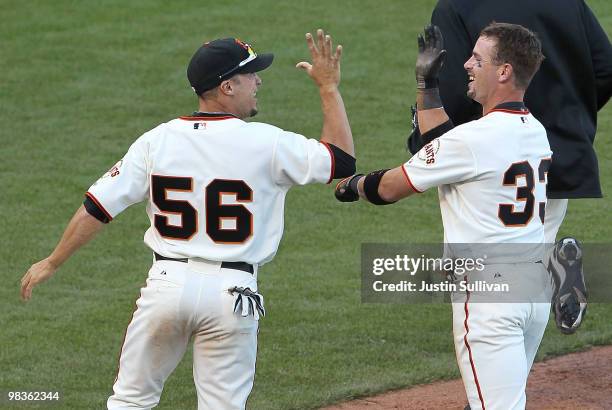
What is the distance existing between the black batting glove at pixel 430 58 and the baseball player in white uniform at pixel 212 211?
44cm

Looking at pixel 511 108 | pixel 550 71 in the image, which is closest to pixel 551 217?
pixel 550 71

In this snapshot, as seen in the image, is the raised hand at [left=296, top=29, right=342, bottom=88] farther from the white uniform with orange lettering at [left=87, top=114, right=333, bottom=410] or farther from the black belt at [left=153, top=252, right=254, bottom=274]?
the black belt at [left=153, top=252, right=254, bottom=274]

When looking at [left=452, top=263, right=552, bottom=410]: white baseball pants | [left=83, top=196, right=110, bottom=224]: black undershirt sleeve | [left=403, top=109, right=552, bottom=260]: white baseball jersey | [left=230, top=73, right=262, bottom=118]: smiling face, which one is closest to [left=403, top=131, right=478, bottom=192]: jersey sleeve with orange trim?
[left=403, top=109, right=552, bottom=260]: white baseball jersey

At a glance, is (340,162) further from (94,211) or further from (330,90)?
(94,211)

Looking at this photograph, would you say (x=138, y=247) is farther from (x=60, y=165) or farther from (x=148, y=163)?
(x=148, y=163)

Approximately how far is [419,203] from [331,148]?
5184mm

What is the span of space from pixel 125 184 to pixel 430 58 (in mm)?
1403

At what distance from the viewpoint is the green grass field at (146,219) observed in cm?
709

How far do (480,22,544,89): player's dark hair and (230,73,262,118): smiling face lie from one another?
1.01 metres

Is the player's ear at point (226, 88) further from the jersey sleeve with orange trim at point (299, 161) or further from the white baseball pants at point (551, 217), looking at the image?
the white baseball pants at point (551, 217)

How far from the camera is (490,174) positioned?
16.3 ft

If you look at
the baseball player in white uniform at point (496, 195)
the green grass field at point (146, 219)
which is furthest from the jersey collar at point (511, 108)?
the green grass field at point (146, 219)

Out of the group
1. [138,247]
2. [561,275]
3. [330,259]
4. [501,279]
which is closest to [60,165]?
[138,247]

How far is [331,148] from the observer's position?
5035 millimetres
